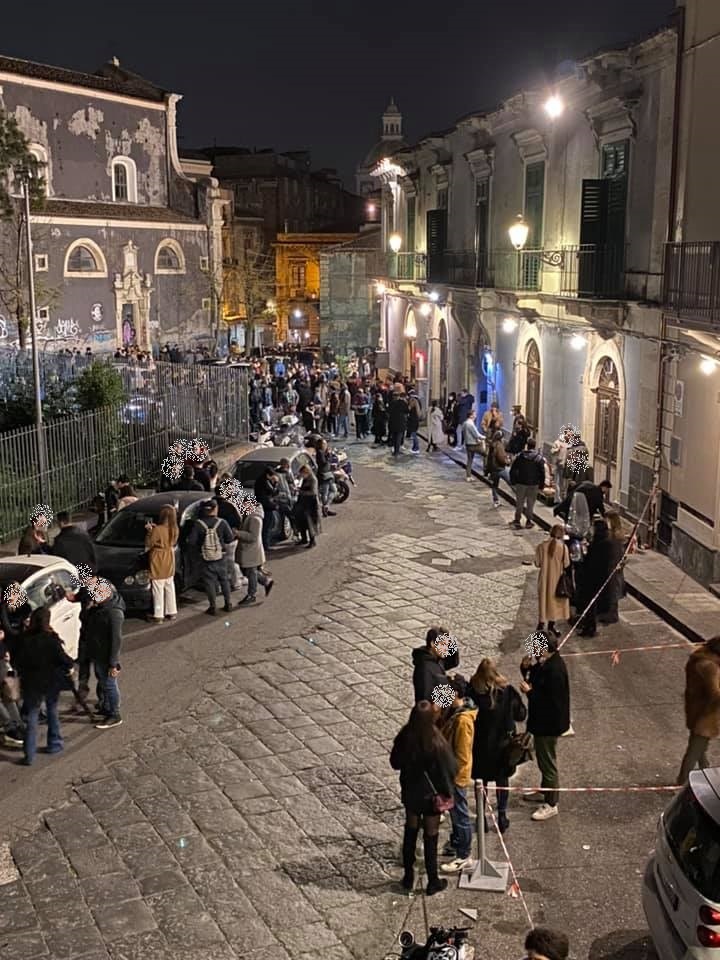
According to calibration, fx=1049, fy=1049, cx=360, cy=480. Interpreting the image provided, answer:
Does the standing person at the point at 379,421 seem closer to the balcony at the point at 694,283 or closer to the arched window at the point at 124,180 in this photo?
the balcony at the point at 694,283

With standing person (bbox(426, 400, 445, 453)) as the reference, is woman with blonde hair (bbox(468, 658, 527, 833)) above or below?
above

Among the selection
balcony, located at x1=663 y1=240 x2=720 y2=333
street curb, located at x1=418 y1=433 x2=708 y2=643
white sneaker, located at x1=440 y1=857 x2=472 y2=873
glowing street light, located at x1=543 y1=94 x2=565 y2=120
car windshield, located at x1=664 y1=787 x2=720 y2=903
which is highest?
glowing street light, located at x1=543 y1=94 x2=565 y2=120

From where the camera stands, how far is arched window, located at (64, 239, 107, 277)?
38.1m

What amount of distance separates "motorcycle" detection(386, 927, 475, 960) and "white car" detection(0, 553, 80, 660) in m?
6.10

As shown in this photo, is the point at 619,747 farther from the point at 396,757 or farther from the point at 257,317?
the point at 257,317

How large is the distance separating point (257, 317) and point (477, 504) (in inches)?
1709

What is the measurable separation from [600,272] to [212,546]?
30.7 ft

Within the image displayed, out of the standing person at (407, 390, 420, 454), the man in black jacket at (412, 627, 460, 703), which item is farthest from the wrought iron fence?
the man in black jacket at (412, 627, 460, 703)

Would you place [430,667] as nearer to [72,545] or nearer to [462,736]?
[462,736]

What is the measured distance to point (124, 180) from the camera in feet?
139

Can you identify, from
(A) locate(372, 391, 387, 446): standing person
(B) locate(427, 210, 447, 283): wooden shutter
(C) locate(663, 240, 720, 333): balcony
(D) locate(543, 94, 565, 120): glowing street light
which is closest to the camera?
(C) locate(663, 240, 720, 333): balcony

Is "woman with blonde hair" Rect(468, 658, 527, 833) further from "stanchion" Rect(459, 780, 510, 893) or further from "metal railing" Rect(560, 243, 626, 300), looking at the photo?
"metal railing" Rect(560, 243, 626, 300)

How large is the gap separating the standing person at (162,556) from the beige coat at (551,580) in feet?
14.7

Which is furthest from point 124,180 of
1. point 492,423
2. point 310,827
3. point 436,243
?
point 310,827
